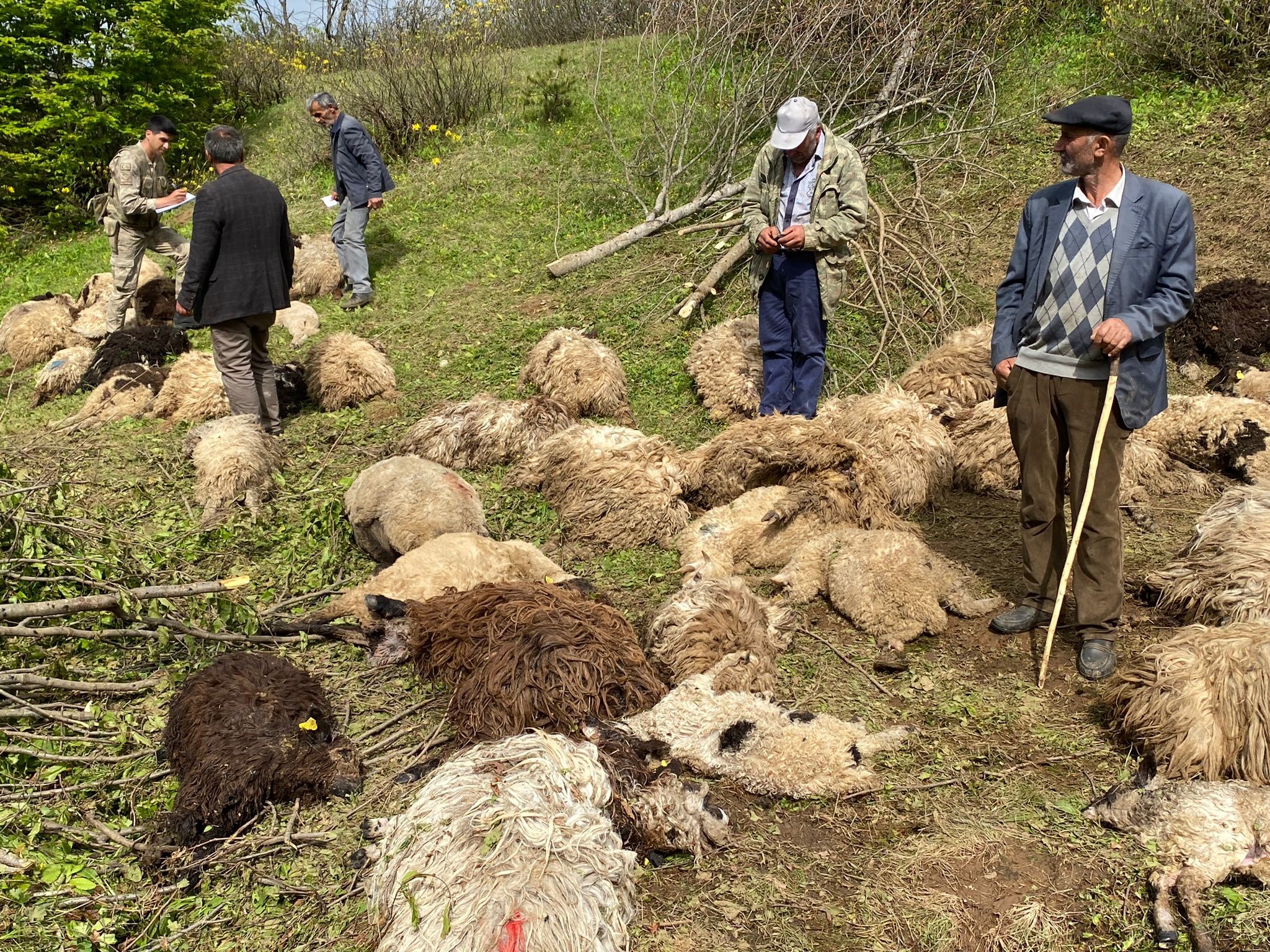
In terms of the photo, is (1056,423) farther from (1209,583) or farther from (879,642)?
(879,642)

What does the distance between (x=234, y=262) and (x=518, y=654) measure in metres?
4.56

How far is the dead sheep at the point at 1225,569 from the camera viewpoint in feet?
13.1

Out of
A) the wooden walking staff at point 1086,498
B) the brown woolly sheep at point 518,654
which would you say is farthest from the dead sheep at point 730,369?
the wooden walking staff at point 1086,498

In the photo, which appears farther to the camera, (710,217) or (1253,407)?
(710,217)

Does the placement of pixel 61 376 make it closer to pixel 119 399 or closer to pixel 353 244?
pixel 119 399

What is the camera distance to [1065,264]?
388cm

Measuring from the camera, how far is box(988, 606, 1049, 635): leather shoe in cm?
437

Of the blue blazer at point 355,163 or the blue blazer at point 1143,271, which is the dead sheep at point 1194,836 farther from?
the blue blazer at point 355,163

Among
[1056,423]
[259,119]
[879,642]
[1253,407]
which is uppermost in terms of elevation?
[259,119]

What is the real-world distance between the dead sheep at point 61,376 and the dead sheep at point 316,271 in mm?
2425

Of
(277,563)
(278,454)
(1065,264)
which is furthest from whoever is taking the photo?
(278,454)

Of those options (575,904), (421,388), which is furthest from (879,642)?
(421,388)

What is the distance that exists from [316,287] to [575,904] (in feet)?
31.1

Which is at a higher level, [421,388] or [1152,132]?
[1152,132]
